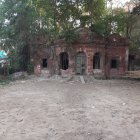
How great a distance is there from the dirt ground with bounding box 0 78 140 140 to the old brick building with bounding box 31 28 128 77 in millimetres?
13130

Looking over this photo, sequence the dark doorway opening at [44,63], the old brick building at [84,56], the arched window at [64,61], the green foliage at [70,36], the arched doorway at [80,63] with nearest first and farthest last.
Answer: the green foliage at [70,36] < the old brick building at [84,56] < the arched doorway at [80,63] < the arched window at [64,61] < the dark doorway opening at [44,63]

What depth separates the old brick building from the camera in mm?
31500

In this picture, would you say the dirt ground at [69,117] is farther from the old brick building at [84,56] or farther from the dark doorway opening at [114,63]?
the dark doorway opening at [114,63]

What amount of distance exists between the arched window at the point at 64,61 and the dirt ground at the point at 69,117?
1412 centimetres

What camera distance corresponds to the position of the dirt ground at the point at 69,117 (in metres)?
10.1

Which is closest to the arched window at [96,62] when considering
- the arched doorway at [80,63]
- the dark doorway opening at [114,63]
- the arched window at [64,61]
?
the arched doorway at [80,63]

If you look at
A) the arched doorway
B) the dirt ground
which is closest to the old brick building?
the arched doorway

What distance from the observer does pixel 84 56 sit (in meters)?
31.9

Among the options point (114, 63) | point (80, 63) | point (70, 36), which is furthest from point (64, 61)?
point (114, 63)

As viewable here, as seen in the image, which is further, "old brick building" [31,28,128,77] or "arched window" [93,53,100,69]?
"arched window" [93,53,100,69]

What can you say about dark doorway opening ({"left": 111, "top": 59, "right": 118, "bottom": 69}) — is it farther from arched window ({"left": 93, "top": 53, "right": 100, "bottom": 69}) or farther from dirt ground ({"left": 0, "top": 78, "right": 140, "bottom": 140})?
dirt ground ({"left": 0, "top": 78, "right": 140, "bottom": 140})

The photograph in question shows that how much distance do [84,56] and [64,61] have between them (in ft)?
7.41

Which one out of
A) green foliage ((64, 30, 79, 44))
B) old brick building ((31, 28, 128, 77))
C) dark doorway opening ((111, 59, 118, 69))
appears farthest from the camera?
dark doorway opening ((111, 59, 118, 69))

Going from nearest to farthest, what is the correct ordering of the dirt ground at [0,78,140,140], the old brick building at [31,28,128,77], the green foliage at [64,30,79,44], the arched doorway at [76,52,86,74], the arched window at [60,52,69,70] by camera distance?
the dirt ground at [0,78,140,140] < the green foliage at [64,30,79,44] < the old brick building at [31,28,128,77] < the arched doorway at [76,52,86,74] < the arched window at [60,52,69,70]
